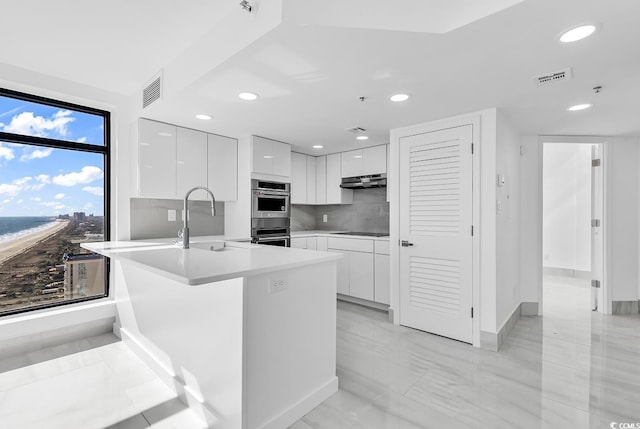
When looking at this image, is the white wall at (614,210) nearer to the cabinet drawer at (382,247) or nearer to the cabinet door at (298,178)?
the cabinet drawer at (382,247)

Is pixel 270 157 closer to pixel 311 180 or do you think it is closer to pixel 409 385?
pixel 311 180

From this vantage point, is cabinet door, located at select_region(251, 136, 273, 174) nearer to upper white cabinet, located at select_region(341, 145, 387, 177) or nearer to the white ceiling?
the white ceiling

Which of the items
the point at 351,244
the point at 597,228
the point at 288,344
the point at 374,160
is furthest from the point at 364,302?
the point at 597,228

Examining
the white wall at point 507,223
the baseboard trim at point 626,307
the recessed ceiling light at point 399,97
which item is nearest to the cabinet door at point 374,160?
the white wall at point 507,223

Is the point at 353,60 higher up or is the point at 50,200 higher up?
the point at 353,60

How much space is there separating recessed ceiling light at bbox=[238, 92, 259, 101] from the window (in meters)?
1.77

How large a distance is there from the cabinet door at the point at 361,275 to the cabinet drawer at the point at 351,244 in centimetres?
6

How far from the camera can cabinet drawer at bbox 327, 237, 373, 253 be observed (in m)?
3.88

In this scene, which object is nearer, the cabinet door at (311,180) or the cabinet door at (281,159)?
the cabinet door at (281,159)

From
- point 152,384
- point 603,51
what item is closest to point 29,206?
point 152,384

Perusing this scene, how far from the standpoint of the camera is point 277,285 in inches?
67.7

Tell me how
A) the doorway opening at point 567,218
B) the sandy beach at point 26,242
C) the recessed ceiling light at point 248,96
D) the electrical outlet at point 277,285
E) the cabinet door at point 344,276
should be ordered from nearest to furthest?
1. the electrical outlet at point 277,285
2. the recessed ceiling light at point 248,96
3. the sandy beach at point 26,242
4. the cabinet door at point 344,276
5. the doorway opening at point 567,218

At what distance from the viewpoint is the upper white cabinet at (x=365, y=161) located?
413cm

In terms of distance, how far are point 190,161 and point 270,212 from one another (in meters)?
1.11
